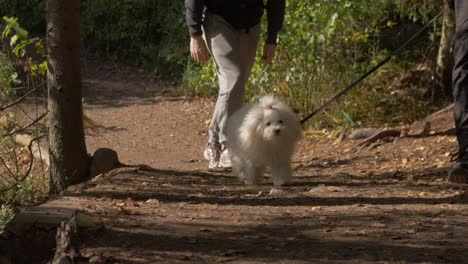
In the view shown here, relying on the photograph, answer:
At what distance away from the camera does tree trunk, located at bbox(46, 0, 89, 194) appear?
20.0ft

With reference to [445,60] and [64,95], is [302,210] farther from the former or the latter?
[445,60]

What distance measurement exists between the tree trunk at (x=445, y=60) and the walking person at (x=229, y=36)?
392cm

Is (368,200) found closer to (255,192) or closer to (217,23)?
(255,192)

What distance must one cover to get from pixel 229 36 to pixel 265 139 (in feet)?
3.45

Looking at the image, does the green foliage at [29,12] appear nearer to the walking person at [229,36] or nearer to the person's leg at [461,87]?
the walking person at [229,36]

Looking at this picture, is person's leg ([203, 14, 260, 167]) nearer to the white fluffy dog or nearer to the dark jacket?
the dark jacket

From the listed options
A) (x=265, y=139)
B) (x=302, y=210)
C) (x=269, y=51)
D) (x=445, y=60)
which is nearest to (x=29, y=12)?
(x=445, y=60)

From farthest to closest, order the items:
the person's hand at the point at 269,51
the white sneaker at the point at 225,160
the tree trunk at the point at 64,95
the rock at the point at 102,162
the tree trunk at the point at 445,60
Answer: the tree trunk at the point at 445,60, the white sneaker at the point at 225,160, the person's hand at the point at 269,51, the rock at the point at 102,162, the tree trunk at the point at 64,95

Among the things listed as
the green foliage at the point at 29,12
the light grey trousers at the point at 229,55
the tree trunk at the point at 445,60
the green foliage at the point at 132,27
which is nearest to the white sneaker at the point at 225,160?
the light grey trousers at the point at 229,55

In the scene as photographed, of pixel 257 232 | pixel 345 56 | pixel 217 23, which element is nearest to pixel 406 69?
pixel 345 56

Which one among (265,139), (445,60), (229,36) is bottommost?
(265,139)

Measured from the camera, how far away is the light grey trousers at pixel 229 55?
641cm

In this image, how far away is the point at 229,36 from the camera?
641 cm

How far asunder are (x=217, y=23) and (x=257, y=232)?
255 centimetres
